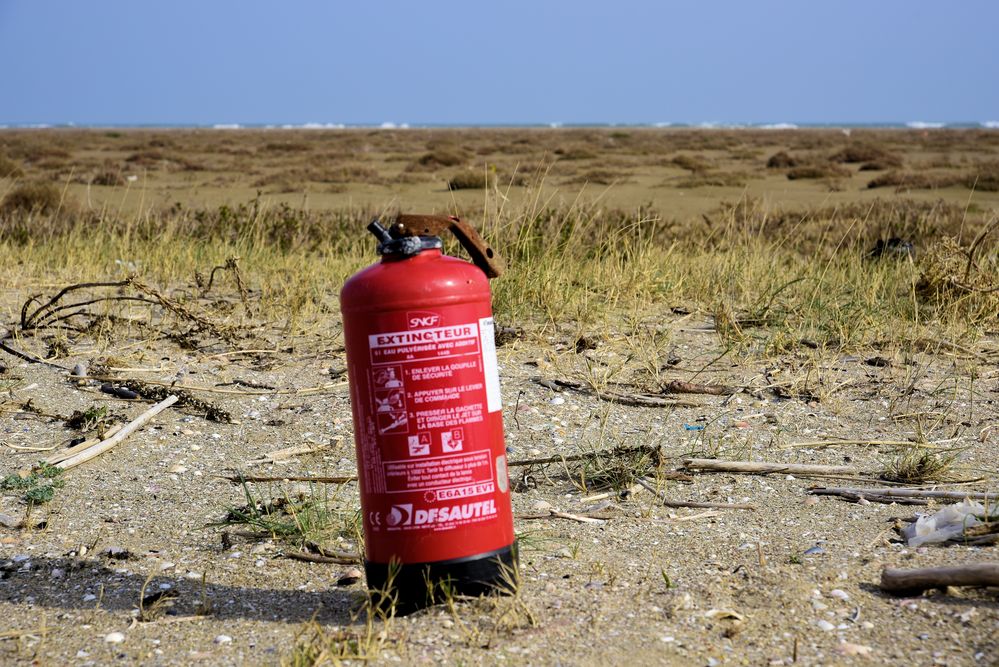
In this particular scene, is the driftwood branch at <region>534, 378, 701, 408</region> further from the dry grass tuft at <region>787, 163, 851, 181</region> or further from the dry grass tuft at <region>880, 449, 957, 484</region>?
the dry grass tuft at <region>787, 163, 851, 181</region>

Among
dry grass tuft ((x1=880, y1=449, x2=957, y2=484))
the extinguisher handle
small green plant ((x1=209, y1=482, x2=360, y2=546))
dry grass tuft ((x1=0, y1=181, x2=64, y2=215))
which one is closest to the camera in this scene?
the extinguisher handle

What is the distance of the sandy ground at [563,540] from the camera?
226 centimetres

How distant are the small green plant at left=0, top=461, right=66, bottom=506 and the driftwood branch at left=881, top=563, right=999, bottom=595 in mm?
2492

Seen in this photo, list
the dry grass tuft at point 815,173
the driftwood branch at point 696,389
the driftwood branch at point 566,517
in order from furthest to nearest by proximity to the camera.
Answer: the dry grass tuft at point 815,173
the driftwood branch at point 696,389
the driftwood branch at point 566,517

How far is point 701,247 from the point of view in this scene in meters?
6.81

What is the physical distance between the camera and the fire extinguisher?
7.42 ft

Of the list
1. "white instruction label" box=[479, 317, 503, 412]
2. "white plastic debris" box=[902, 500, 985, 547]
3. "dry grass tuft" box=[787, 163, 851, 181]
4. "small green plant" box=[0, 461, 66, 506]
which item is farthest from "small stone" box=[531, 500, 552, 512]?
"dry grass tuft" box=[787, 163, 851, 181]

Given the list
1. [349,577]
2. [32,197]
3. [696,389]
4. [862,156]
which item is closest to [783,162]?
[862,156]

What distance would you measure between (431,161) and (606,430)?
862 inches

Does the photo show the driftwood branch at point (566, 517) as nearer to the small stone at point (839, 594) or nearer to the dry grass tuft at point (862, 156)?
the small stone at point (839, 594)

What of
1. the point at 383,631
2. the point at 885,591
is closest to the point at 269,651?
the point at 383,631

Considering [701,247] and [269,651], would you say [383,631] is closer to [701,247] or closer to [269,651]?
[269,651]

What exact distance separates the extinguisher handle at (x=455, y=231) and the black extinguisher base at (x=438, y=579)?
0.70 metres

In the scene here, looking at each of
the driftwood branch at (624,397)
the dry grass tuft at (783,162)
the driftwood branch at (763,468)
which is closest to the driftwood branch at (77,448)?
the driftwood branch at (624,397)
